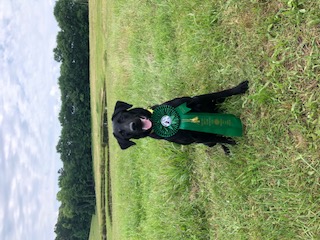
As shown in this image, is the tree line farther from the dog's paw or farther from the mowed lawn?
the dog's paw

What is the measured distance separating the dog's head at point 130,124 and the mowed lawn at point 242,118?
1.46 metres

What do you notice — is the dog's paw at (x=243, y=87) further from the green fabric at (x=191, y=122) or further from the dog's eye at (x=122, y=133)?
the dog's eye at (x=122, y=133)

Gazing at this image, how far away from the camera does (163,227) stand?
632 cm

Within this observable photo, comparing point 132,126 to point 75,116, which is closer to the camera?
point 132,126

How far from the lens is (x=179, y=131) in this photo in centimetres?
403

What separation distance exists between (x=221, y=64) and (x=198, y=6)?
3.74ft

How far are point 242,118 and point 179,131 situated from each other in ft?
3.61

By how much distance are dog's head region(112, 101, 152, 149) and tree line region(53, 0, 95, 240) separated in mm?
26288

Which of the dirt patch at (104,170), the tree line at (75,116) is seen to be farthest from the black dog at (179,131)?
the tree line at (75,116)

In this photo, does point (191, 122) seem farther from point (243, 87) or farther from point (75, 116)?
point (75, 116)

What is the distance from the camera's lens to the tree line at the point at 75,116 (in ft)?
94.8

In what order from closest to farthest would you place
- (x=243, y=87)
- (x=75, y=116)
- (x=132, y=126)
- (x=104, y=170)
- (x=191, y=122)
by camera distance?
(x=132, y=126) < (x=191, y=122) < (x=243, y=87) < (x=104, y=170) < (x=75, y=116)

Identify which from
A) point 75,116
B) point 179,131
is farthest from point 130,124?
point 75,116

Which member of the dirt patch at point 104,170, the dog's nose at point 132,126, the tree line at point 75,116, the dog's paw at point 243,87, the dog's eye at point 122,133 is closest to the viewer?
the dog's nose at point 132,126
